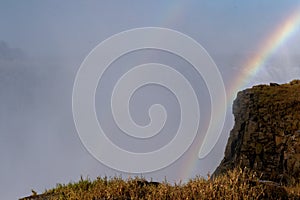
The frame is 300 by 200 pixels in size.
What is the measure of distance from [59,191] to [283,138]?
18.8 metres

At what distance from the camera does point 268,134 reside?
27.7m

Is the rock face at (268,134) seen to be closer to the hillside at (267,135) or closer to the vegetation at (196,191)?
the hillside at (267,135)

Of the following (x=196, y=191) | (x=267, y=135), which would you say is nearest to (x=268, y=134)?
(x=267, y=135)

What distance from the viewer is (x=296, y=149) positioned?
2453 centimetres

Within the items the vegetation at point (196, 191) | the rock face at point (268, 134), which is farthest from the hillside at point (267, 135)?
the vegetation at point (196, 191)

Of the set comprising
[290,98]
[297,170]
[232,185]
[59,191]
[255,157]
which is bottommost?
[232,185]

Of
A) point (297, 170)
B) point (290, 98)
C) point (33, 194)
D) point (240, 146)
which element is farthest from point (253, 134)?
point (33, 194)

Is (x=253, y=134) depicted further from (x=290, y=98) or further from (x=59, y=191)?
(x=59, y=191)

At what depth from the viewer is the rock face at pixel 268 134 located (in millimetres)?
25141

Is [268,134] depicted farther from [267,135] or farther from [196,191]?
[196,191]

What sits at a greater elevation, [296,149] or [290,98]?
[290,98]

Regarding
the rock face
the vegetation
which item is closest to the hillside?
the rock face

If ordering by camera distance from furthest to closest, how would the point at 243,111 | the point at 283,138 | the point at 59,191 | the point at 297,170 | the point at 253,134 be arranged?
the point at 243,111 → the point at 253,134 → the point at 283,138 → the point at 297,170 → the point at 59,191

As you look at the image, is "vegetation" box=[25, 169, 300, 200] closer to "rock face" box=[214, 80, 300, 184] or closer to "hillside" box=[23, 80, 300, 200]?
"hillside" box=[23, 80, 300, 200]
